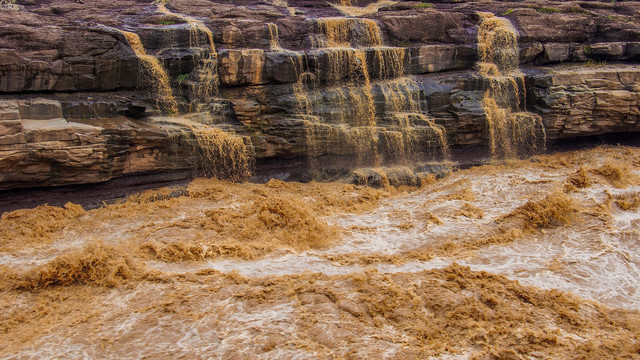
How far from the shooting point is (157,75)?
445 inches

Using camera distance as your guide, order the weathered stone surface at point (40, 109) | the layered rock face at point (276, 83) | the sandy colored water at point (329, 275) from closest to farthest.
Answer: the sandy colored water at point (329, 275)
the weathered stone surface at point (40, 109)
the layered rock face at point (276, 83)

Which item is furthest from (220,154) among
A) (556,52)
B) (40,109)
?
(556,52)

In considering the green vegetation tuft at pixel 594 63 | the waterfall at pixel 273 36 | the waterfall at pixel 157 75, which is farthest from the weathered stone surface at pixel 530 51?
the waterfall at pixel 157 75

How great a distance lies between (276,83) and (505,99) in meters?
6.92

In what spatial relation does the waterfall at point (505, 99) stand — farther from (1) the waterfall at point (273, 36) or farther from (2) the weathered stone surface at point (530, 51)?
(1) the waterfall at point (273, 36)

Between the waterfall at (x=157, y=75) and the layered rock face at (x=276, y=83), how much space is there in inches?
1.3

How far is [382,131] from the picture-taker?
12.6 m

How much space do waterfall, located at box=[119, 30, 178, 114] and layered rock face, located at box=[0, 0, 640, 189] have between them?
3 centimetres

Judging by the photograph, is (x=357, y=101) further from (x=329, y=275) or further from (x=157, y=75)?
(x=329, y=275)

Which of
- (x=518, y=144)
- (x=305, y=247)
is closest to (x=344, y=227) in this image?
(x=305, y=247)

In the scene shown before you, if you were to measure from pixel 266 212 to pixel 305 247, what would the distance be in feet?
4.05

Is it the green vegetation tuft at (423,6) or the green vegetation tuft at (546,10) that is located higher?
the green vegetation tuft at (423,6)

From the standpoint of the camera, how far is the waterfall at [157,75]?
Answer: 1117 centimetres

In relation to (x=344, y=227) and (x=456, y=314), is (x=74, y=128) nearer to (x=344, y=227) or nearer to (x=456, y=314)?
(x=344, y=227)
